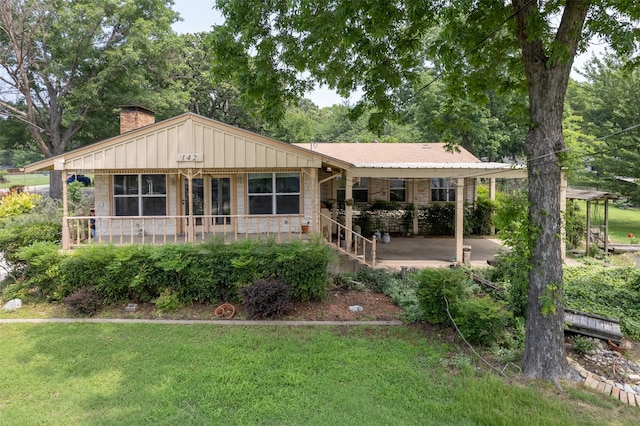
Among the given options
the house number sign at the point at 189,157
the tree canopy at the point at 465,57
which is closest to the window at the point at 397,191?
the tree canopy at the point at 465,57

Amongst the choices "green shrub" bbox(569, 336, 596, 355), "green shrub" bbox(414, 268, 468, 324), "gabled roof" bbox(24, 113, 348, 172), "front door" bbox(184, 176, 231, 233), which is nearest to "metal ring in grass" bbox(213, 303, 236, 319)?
"green shrub" bbox(414, 268, 468, 324)

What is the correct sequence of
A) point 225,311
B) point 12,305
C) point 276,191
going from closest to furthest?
1. point 225,311
2. point 12,305
3. point 276,191

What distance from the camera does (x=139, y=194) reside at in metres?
11.7

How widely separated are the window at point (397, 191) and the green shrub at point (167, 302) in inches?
442

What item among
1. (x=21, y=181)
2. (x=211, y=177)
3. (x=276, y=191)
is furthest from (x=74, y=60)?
(x=21, y=181)

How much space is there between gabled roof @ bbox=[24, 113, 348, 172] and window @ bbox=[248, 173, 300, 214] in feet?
6.42

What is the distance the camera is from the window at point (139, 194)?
38.3ft

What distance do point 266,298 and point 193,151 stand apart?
4767 millimetres

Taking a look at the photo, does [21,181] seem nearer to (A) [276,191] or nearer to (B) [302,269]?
(A) [276,191]

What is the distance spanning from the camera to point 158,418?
413 cm

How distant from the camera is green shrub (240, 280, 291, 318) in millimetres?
7262

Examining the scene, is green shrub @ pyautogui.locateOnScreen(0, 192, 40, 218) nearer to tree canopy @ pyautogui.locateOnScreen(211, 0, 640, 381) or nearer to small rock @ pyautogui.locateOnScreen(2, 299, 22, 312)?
small rock @ pyautogui.locateOnScreen(2, 299, 22, 312)

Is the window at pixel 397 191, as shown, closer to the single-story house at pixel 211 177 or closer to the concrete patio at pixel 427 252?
the single-story house at pixel 211 177

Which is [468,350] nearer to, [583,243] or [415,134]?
[583,243]
